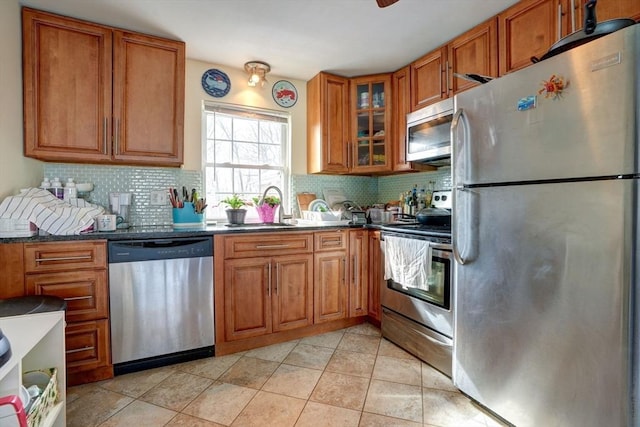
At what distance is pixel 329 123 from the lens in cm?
301

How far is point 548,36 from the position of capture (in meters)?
1.80

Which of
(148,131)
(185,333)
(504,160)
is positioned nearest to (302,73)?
(148,131)

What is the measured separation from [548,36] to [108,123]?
2.83 meters

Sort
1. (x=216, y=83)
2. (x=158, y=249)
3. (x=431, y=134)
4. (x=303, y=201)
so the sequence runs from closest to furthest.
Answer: (x=158, y=249) < (x=431, y=134) < (x=216, y=83) < (x=303, y=201)

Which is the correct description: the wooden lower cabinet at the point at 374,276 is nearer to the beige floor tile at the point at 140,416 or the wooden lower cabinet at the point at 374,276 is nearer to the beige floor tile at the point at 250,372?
the beige floor tile at the point at 250,372

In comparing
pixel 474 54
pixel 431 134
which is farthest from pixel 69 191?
pixel 474 54

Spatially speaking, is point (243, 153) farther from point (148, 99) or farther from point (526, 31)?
point (526, 31)

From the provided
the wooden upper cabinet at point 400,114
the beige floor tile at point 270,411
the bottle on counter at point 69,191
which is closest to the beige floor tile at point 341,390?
the beige floor tile at point 270,411

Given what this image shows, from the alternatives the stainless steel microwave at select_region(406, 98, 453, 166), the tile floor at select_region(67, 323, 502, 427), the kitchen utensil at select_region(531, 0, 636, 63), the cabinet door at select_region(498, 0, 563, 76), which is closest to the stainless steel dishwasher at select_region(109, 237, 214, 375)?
the tile floor at select_region(67, 323, 502, 427)

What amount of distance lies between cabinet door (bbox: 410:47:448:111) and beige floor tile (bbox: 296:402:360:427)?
2.25 metres

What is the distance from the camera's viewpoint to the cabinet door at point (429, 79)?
8.07 feet

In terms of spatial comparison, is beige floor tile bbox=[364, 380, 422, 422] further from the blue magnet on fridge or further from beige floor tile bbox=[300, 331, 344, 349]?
the blue magnet on fridge

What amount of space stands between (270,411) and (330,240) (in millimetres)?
1285

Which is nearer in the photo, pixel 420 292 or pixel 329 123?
pixel 420 292
